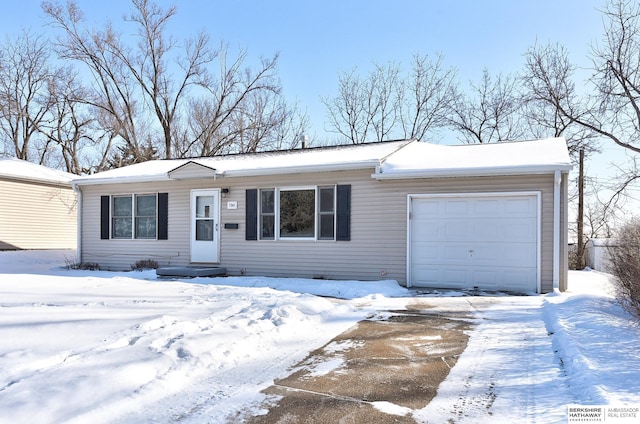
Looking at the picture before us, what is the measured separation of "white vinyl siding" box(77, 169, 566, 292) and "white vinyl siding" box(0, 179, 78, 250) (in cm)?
762

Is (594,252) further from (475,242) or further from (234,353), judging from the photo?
(234,353)

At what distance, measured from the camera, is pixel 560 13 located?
1300 centimetres

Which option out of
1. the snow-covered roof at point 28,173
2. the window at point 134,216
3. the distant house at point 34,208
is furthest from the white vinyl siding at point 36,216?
the window at point 134,216

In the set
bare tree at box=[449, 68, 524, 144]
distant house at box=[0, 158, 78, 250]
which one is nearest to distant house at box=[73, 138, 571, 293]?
distant house at box=[0, 158, 78, 250]

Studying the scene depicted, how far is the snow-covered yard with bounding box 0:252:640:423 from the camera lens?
123 inches

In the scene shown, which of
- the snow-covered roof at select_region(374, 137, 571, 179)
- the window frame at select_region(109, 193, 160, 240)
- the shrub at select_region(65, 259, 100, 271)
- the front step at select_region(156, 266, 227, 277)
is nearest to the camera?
the snow-covered roof at select_region(374, 137, 571, 179)

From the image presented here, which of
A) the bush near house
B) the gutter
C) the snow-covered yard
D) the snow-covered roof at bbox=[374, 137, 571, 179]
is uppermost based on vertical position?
the snow-covered roof at bbox=[374, 137, 571, 179]

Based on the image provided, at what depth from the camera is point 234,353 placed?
4.41 m

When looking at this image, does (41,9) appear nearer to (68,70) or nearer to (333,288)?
(68,70)

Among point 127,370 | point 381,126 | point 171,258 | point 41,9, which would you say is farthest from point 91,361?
point 41,9

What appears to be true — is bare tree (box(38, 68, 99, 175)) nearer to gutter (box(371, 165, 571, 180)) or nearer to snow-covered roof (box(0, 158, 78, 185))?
snow-covered roof (box(0, 158, 78, 185))

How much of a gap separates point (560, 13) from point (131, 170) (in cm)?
1353

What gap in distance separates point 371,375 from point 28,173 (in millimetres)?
18314
